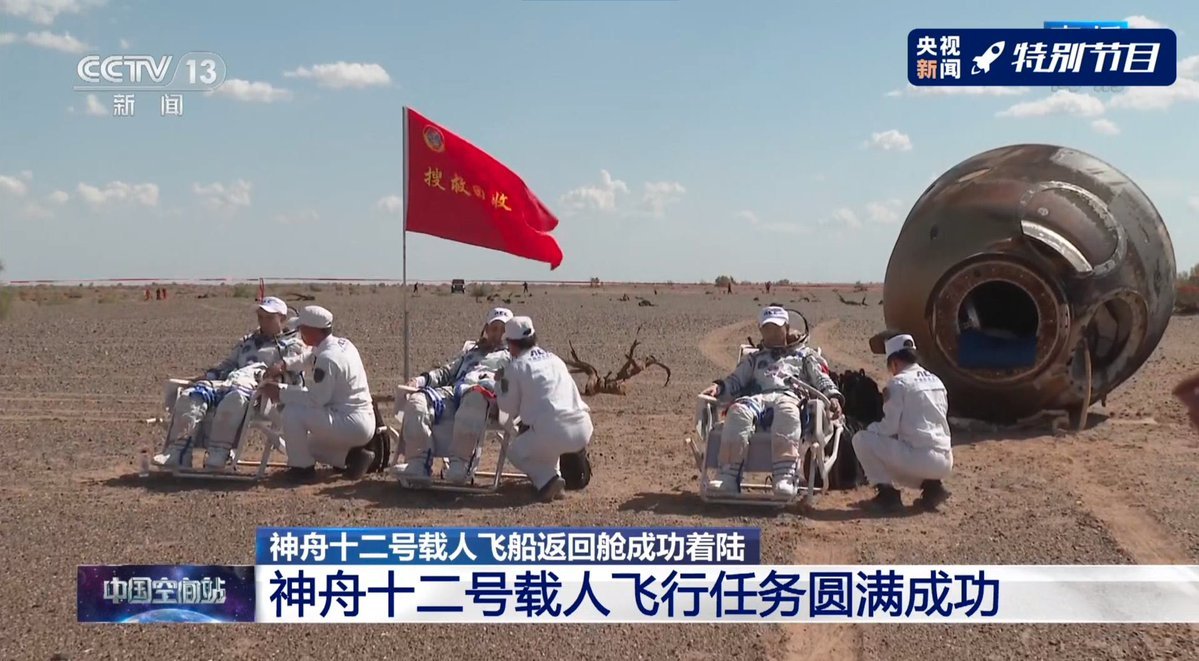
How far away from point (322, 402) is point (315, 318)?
0.66 meters

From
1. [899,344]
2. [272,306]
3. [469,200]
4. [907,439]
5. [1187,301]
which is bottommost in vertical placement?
[907,439]

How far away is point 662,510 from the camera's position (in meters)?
7.77

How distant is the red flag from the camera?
Result: 11.1m

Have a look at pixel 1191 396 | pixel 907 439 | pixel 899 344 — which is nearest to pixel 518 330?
pixel 899 344

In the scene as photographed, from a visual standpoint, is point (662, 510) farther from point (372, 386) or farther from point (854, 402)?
point (372, 386)

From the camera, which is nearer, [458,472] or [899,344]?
[899,344]

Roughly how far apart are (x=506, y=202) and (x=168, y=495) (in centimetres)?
452

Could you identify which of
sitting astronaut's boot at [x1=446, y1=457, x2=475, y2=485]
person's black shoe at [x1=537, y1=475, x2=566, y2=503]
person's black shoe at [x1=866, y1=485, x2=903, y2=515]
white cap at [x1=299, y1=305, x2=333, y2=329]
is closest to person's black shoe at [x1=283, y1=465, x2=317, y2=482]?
white cap at [x1=299, y1=305, x2=333, y2=329]

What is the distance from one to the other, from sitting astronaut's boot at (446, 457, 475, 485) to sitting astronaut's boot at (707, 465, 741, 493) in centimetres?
182

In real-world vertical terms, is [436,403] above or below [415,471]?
above

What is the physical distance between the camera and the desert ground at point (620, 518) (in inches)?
206

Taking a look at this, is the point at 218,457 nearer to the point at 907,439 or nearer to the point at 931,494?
the point at 907,439

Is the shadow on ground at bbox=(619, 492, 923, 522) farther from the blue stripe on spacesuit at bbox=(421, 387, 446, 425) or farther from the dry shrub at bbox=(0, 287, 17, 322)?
the dry shrub at bbox=(0, 287, 17, 322)

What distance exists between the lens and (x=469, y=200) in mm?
11195
